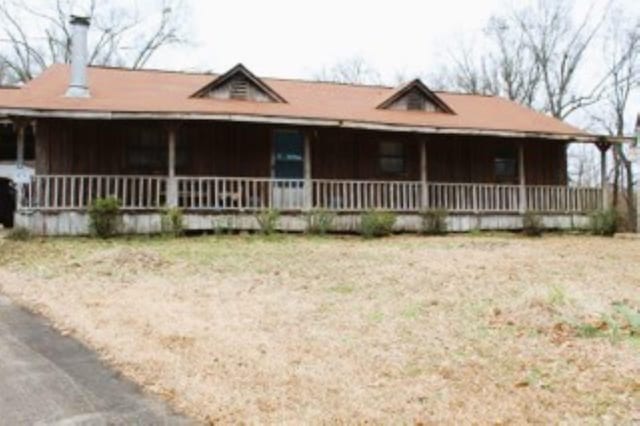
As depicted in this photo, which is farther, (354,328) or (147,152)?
(147,152)

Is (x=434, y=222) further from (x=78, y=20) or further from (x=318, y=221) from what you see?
(x=78, y=20)

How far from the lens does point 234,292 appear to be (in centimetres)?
1041

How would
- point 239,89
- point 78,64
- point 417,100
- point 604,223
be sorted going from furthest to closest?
point 417,100, point 604,223, point 239,89, point 78,64

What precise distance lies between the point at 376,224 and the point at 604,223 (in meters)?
7.66

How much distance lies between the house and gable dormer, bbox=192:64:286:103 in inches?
1.4

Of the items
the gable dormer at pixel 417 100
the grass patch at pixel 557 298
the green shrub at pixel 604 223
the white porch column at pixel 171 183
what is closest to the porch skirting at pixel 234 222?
the white porch column at pixel 171 183

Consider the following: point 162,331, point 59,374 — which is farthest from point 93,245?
point 59,374

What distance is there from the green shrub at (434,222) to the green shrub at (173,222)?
6858 mm

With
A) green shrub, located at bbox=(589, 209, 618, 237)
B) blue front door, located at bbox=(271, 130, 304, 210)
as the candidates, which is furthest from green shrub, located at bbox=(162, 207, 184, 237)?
green shrub, located at bbox=(589, 209, 618, 237)

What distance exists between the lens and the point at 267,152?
20.3m

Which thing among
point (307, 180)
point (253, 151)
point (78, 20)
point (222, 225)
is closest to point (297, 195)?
point (307, 180)

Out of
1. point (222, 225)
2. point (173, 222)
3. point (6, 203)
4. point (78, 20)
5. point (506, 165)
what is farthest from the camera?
point (506, 165)

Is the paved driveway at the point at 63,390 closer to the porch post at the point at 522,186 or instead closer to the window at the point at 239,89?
the window at the point at 239,89

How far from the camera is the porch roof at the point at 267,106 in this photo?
17328 mm
